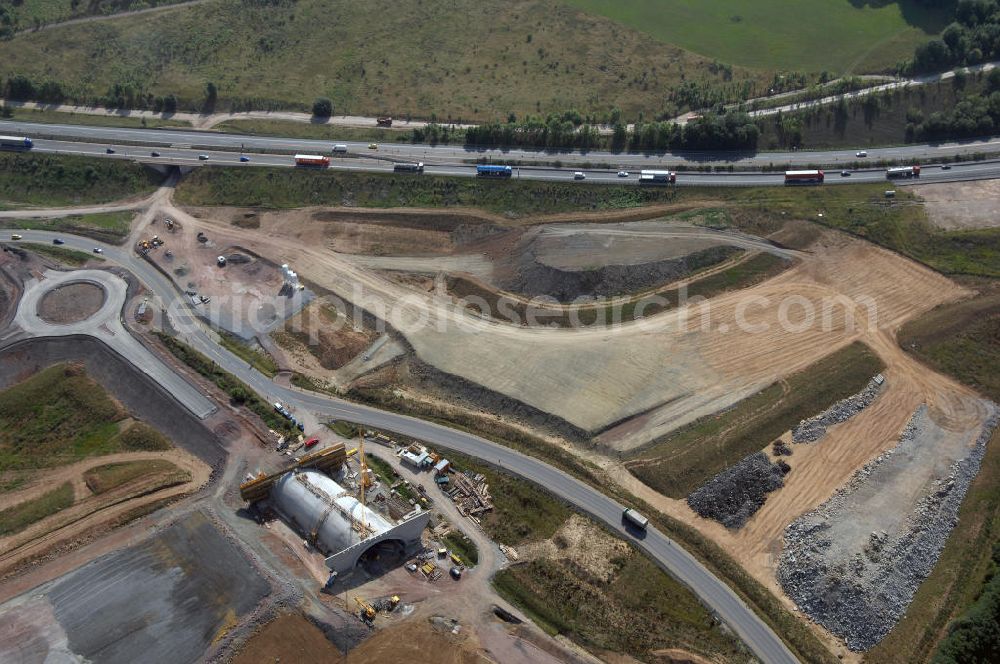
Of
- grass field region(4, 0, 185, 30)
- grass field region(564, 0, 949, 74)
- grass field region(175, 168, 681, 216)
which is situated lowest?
grass field region(175, 168, 681, 216)

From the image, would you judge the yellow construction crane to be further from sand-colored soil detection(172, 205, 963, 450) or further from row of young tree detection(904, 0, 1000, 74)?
row of young tree detection(904, 0, 1000, 74)

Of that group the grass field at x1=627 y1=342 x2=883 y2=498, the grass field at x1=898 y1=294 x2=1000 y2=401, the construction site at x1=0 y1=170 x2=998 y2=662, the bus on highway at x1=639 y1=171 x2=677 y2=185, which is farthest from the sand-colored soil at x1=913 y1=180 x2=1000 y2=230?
the bus on highway at x1=639 y1=171 x2=677 y2=185

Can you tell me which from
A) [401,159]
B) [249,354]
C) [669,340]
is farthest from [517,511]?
[401,159]

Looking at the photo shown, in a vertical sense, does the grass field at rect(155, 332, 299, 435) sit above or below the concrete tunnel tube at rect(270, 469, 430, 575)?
above

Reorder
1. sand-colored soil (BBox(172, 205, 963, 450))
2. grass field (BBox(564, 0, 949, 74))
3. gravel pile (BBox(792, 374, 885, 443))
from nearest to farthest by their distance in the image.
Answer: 1. gravel pile (BBox(792, 374, 885, 443))
2. sand-colored soil (BBox(172, 205, 963, 450))
3. grass field (BBox(564, 0, 949, 74))

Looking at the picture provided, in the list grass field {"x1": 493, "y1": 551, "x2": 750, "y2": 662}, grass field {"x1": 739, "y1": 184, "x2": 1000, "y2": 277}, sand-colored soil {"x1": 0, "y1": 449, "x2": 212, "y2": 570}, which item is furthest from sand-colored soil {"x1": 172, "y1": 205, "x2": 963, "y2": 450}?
sand-colored soil {"x1": 0, "y1": 449, "x2": 212, "y2": 570}

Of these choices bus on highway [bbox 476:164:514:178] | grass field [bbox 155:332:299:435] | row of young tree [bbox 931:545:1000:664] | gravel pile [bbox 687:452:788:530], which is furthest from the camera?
bus on highway [bbox 476:164:514:178]

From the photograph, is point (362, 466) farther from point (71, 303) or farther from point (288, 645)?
point (71, 303)

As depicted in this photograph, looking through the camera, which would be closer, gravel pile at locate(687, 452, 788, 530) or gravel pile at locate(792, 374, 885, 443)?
gravel pile at locate(687, 452, 788, 530)
